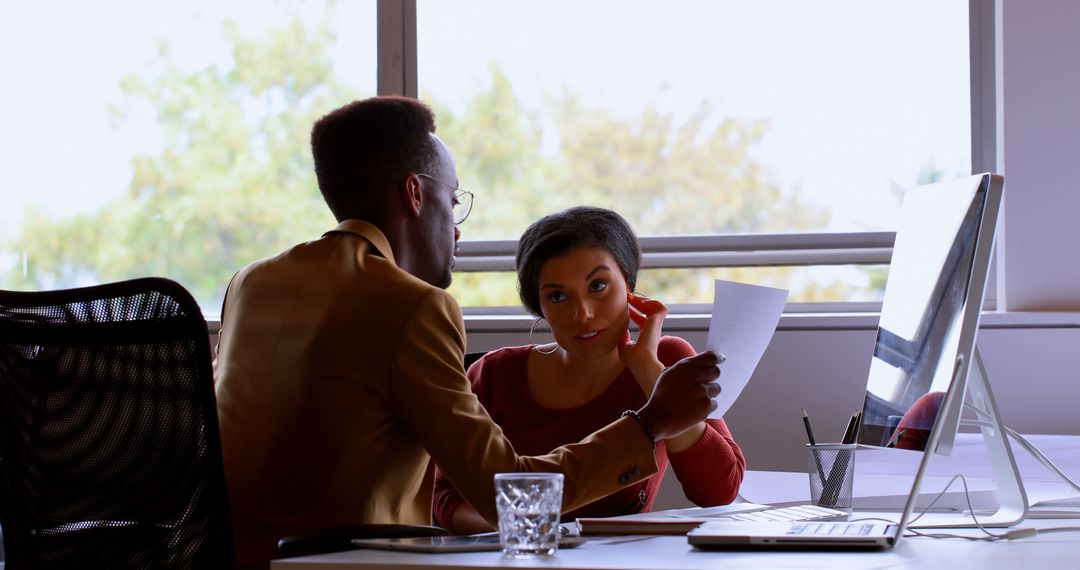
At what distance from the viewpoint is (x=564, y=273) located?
213 cm

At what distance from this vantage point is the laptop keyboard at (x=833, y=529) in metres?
1.18

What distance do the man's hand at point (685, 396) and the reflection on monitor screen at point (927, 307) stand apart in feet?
0.83

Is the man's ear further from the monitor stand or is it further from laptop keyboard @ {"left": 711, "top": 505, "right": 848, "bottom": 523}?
the monitor stand

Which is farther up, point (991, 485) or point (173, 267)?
point (173, 267)

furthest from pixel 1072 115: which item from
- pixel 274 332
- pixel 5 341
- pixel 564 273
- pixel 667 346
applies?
pixel 5 341

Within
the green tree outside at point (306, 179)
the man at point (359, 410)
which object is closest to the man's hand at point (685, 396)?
the man at point (359, 410)

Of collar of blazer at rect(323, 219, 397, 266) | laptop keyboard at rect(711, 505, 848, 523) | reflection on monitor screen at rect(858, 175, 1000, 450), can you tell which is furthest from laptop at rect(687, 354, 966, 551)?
collar of blazer at rect(323, 219, 397, 266)

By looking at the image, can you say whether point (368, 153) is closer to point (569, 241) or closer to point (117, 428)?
point (569, 241)

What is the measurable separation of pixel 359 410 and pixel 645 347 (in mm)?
788

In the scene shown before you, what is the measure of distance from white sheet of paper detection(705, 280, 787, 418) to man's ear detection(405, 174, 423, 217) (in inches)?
20.5

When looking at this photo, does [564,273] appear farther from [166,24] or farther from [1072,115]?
[166,24]

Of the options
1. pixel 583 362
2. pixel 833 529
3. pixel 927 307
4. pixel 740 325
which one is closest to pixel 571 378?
pixel 583 362

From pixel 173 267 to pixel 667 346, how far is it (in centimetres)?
225

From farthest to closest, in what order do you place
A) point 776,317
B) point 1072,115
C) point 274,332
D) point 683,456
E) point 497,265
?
point 497,265 < point 1072,115 < point 683,456 < point 776,317 < point 274,332
